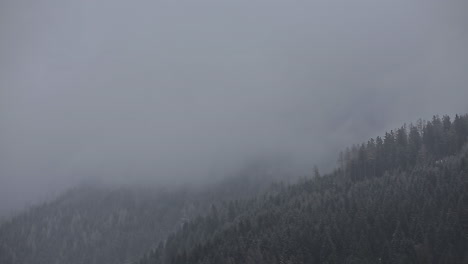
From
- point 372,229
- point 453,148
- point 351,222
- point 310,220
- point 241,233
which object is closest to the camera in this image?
point 372,229

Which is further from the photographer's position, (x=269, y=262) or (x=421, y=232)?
(x=269, y=262)

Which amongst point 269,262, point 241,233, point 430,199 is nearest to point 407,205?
point 430,199

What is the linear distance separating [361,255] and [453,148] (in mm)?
95129

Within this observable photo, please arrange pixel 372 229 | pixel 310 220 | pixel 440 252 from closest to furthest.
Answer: pixel 440 252 → pixel 372 229 → pixel 310 220

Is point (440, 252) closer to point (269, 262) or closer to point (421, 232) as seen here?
point (421, 232)

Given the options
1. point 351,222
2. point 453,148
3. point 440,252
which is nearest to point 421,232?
point 440,252

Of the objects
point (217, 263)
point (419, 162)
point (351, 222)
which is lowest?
point (217, 263)

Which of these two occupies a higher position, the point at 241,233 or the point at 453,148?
the point at 453,148

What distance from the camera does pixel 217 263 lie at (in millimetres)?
166000

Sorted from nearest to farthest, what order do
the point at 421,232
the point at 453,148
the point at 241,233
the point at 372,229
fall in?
the point at 421,232, the point at 372,229, the point at 241,233, the point at 453,148

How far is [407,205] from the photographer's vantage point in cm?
14200

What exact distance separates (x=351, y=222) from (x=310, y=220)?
18.3 meters

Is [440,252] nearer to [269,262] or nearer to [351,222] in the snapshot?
[351,222]

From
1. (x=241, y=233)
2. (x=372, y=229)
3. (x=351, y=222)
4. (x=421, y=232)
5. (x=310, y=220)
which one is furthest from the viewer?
(x=241, y=233)
